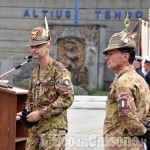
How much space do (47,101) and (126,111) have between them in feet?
3.87

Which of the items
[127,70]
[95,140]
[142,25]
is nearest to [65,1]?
[142,25]

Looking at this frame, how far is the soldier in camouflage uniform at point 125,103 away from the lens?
12.6ft

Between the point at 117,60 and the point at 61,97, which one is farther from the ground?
the point at 117,60

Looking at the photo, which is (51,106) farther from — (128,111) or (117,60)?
(128,111)

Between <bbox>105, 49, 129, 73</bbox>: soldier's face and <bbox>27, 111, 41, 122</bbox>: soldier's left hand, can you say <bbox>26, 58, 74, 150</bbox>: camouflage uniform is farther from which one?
<bbox>105, 49, 129, 73</bbox>: soldier's face

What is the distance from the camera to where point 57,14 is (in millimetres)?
24250

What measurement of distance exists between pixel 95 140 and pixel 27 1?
1699cm

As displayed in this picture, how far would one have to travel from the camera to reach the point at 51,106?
470cm

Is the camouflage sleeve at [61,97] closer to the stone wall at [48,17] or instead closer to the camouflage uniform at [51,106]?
the camouflage uniform at [51,106]

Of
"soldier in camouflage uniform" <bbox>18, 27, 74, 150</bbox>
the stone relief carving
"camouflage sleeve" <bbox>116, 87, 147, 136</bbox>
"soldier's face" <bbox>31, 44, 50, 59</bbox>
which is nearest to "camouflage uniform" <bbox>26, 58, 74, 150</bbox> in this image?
"soldier in camouflage uniform" <bbox>18, 27, 74, 150</bbox>

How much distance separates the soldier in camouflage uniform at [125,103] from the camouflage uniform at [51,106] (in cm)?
80

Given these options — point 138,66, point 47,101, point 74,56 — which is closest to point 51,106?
point 47,101

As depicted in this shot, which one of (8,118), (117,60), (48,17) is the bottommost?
(8,118)

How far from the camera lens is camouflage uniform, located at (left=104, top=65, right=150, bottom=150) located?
3.82 m
